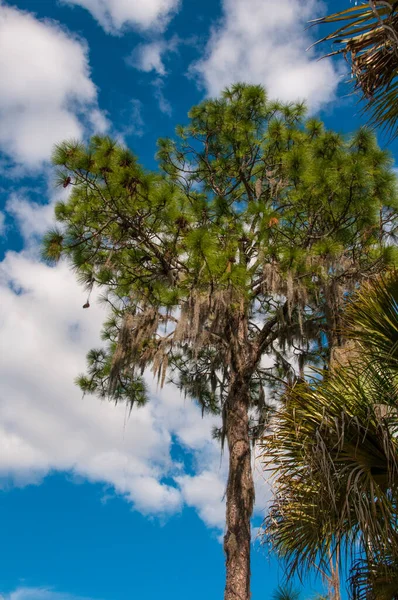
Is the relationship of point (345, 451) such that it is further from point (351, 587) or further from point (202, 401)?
point (202, 401)

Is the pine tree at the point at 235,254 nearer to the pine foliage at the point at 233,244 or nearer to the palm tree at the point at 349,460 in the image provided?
the pine foliage at the point at 233,244

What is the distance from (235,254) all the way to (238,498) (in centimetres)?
351

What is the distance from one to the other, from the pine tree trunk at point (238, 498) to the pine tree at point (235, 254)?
0.6 inches

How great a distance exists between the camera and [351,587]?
14.6 ft

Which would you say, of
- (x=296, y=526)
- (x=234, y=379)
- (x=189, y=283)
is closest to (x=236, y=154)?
(x=189, y=283)

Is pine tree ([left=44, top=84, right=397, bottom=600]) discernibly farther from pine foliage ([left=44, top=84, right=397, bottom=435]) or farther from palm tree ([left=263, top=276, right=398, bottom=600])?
palm tree ([left=263, top=276, right=398, bottom=600])

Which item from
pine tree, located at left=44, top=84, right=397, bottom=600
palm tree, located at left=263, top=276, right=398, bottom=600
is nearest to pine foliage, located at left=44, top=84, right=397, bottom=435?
pine tree, located at left=44, top=84, right=397, bottom=600

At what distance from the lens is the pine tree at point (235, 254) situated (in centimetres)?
727

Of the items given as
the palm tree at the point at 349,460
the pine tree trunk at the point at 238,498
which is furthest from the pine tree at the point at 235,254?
the palm tree at the point at 349,460

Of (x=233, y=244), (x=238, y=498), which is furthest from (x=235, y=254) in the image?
(x=238, y=498)

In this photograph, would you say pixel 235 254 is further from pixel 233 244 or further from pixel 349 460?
pixel 349 460

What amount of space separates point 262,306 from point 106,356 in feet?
11.0

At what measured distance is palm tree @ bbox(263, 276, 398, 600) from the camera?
12.9 feet

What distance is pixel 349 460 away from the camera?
13.8 ft
